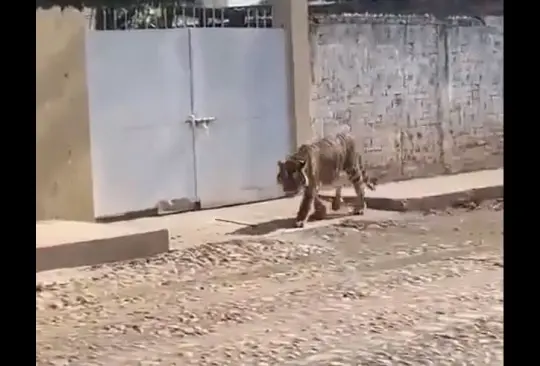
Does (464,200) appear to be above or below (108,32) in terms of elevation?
below

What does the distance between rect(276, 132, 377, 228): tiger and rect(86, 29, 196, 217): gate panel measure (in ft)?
0.41

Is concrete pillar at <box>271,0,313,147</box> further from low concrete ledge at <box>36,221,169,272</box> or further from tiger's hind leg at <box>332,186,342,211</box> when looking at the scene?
low concrete ledge at <box>36,221,169,272</box>

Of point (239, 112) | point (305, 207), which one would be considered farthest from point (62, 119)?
point (305, 207)

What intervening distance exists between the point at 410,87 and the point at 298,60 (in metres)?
0.14

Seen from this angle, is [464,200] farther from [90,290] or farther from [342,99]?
[90,290]

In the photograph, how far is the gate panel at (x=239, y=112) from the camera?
0.94m

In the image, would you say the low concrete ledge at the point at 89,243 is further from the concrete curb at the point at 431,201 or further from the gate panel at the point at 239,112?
the concrete curb at the point at 431,201

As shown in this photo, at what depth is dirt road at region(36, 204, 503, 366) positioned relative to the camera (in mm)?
865

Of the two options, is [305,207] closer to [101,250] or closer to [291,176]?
[291,176]

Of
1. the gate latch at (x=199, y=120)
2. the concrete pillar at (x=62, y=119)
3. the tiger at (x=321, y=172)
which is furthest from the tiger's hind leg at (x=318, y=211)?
the concrete pillar at (x=62, y=119)
